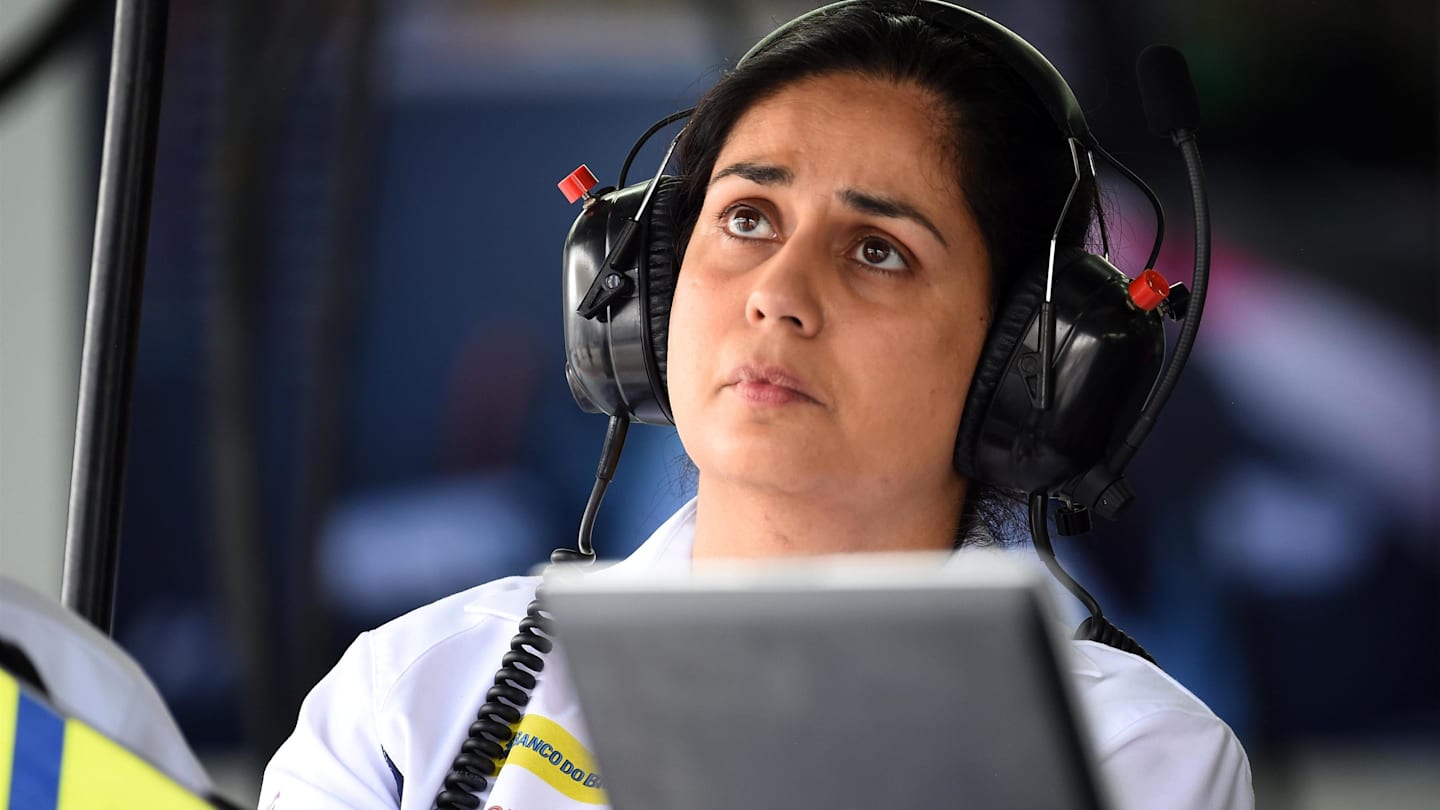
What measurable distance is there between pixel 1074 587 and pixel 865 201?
41cm

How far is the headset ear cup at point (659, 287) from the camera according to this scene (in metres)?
1.41

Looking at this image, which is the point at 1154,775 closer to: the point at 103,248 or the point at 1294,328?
the point at 103,248

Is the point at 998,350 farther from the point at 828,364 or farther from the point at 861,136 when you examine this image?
the point at 861,136

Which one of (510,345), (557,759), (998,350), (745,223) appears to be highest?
(745,223)

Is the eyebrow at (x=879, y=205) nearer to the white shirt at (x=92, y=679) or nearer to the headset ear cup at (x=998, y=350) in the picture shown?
the headset ear cup at (x=998, y=350)

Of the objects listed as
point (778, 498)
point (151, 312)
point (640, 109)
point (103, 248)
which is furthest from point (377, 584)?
point (103, 248)

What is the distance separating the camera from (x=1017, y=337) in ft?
4.29

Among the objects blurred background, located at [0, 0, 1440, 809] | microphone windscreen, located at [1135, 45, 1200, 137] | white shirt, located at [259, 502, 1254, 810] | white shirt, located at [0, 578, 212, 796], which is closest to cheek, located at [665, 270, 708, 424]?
white shirt, located at [259, 502, 1254, 810]

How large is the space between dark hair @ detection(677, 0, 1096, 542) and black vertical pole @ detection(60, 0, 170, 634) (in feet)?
1.89

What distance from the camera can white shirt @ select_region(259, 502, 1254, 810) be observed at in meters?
1.20

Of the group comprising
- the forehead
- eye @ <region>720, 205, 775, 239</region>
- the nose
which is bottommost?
the nose

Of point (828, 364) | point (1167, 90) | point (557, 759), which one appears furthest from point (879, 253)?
point (557, 759)

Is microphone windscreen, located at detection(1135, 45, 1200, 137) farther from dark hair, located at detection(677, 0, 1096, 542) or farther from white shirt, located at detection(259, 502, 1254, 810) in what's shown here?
white shirt, located at detection(259, 502, 1254, 810)

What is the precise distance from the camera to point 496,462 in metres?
3.08
